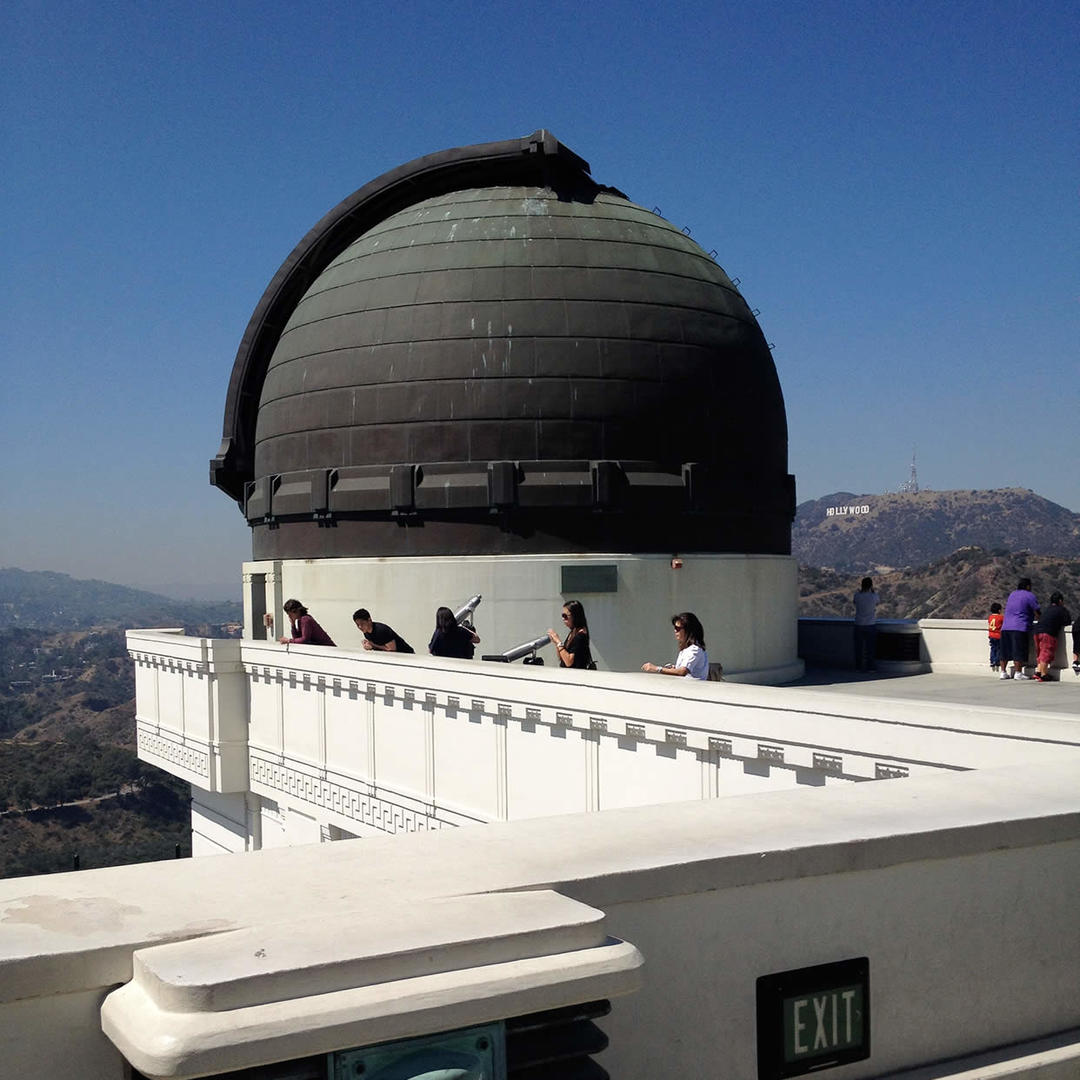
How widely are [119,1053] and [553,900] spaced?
904 mm

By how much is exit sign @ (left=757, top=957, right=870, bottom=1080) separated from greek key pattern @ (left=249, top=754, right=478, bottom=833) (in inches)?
288

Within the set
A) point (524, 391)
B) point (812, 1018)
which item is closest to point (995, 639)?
point (524, 391)

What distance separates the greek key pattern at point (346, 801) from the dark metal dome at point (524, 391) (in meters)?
3.66

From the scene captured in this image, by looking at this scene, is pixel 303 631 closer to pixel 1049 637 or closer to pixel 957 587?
pixel 1049 637

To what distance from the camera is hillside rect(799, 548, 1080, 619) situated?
199 ft

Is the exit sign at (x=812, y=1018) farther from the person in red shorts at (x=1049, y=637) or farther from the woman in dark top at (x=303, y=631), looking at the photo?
the person in red shorts at (x=1049, y=637)

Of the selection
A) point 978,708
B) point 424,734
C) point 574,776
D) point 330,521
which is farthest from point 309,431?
point 978,708

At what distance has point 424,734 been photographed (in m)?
11.6

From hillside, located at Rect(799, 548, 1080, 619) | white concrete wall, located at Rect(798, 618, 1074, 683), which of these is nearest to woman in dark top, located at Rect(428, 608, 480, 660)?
white concrete wall, located at Rect(798, 618, 1074, 683)

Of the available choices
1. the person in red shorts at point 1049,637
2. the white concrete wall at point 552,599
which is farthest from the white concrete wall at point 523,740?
the person in red shorts at point 1049,637

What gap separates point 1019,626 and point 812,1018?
567 inches

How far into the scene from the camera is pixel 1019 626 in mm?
16719

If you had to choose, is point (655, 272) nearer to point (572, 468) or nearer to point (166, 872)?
point (572, 468)

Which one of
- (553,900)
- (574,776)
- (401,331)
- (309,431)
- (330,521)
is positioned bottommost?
(574,776)
